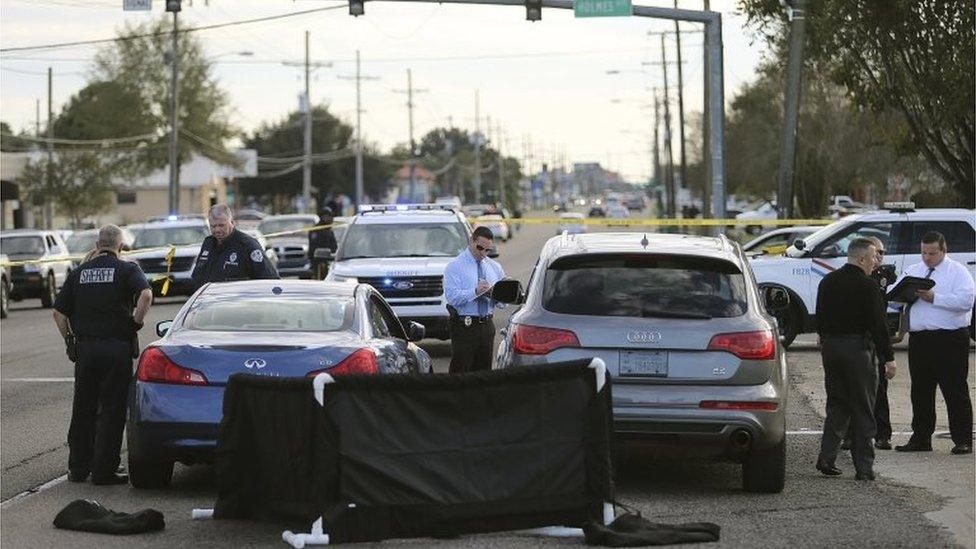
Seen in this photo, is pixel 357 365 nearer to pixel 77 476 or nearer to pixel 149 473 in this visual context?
pixel 149 473

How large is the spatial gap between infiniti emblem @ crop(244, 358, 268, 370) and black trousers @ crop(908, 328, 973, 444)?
18.4 feet

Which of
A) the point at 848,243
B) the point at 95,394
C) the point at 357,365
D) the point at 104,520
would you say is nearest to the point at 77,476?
the point at 95,394

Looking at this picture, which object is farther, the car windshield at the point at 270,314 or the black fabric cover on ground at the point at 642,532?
the car windshield at the point at 270,314

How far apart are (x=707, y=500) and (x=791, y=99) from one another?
850 inches

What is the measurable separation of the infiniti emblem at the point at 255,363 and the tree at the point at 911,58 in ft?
73.9

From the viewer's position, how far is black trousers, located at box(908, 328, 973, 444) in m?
14.1

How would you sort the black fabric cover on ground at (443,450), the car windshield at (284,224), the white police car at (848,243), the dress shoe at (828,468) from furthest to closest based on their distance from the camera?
the car windshield at (284,224)
the white police car at (848,243)
the dress shoe at (828,468)
the black fabric cover on ground at (443,450)

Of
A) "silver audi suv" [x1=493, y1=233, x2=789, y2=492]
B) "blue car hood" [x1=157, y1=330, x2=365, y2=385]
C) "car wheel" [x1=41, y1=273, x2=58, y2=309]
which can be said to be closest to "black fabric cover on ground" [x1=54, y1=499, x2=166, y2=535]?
"blue car hood" [x1=157, y1=330, x2=365, y2=385]

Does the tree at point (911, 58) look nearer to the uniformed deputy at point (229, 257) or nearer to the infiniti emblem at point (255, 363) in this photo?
the uniformed deputy at point (229, 257)

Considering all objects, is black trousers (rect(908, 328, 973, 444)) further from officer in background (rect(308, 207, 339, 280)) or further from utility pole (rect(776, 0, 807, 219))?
officer in background (rect(308, 207, 339, 280))

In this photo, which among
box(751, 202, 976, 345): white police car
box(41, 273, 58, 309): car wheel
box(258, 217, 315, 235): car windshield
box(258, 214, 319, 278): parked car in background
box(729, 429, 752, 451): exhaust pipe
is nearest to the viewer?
box(729, 429, 752, 451): exhaust pipe

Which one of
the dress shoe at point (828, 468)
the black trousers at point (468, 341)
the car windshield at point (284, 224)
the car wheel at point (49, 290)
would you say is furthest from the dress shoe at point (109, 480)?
the car windshield at point (284, 224)

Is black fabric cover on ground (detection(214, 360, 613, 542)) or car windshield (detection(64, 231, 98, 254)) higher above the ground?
car windshield (detection(64, 231, 98, 254))

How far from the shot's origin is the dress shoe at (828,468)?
12.7 m
